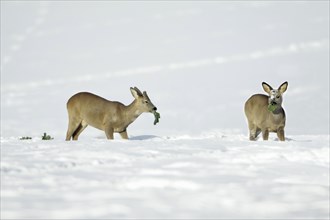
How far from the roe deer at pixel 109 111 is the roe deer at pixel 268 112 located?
218 centimetres

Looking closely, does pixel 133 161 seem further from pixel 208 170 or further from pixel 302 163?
pixel 302 163

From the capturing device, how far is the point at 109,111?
12.5 m

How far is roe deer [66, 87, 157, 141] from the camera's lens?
12.4m

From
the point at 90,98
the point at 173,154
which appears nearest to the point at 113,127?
the point at 90,98

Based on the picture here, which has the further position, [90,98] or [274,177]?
[90,98]

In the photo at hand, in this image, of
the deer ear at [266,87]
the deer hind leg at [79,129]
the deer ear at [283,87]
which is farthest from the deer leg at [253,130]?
the deer hind leg at [79,129]

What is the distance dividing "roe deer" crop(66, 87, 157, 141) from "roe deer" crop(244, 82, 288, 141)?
218 cm

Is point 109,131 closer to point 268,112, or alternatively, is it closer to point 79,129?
point 79,129

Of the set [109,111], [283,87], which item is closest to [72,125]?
[109,111]

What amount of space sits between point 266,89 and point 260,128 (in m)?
0.85

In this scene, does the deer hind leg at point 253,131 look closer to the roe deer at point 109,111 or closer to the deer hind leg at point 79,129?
the roe deer at point 109,111

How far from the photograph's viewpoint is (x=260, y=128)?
12.8 m

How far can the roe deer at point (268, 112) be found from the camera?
478 inches

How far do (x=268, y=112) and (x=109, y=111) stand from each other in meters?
3.23
